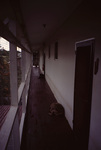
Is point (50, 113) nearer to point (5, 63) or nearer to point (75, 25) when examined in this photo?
point (5, 63)

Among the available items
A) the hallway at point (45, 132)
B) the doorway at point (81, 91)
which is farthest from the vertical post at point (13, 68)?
the doorway at point (81, 91)

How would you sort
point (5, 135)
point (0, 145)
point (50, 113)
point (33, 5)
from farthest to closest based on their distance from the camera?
point (50, 113)
point (33, 5)
point (5, 135)
point (0, 145)

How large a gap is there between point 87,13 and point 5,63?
179cm

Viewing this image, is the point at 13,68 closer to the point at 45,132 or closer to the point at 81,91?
Answer: the point at 81,91

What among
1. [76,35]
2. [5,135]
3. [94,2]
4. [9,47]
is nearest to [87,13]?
[94,2]

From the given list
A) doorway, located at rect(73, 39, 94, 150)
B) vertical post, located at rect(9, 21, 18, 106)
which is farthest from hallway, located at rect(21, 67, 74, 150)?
vertical post, located at rect(9, 21, 18, 106)

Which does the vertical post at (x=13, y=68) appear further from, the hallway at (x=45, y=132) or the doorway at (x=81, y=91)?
the doorway at (x=81, y=91)

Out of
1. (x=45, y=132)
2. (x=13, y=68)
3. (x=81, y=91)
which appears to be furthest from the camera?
(x=45, y=132)

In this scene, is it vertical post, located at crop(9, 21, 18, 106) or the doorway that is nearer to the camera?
vertical post, located at crop(9, 21, 18, 106)

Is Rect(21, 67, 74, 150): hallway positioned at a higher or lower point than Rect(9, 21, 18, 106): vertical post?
lower

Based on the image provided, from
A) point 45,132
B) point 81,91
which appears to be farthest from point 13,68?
point 45,132

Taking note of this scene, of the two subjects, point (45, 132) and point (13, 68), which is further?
point (45, 132)

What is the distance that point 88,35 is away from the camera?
231cm

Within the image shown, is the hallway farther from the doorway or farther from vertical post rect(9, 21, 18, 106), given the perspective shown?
vertical post rect(9, 21, 18, 106)
